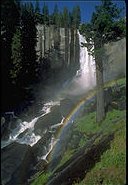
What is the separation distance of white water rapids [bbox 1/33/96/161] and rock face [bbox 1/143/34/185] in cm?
28

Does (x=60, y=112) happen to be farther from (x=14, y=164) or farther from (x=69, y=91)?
(x=14, y=164)

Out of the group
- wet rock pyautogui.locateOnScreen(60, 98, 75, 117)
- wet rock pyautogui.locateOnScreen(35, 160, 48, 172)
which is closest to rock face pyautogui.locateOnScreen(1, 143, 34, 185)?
wet rock pyautogui.locateOnScreen(35, 160, 48, 172)

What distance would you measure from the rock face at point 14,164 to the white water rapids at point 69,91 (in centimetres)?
28

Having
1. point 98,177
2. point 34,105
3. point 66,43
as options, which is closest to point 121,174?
point 98,177

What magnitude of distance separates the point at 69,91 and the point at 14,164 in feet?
33.0

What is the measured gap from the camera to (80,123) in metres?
22.3

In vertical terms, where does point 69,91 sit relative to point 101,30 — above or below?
below

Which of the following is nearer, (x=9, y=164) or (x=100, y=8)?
(x=9, y=164)

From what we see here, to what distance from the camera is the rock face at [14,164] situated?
12703mm

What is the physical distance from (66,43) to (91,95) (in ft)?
18.9

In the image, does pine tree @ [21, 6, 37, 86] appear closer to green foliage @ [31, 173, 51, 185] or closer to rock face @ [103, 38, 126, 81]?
green foliage @ [31, 173, 51, 185]

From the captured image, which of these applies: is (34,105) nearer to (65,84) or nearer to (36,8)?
(36,8)

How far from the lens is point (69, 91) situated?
23.1 meters

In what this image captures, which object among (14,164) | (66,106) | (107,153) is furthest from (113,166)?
(66,106)
